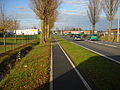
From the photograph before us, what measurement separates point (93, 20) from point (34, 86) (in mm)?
47578

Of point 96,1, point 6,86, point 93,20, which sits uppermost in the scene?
point 96,1

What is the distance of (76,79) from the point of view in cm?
709

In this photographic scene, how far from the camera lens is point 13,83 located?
6.70 metres

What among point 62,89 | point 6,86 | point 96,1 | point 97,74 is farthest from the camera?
point 96,1

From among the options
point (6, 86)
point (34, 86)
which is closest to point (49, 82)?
point (34, 86)

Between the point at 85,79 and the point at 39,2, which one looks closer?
the point at 85,79

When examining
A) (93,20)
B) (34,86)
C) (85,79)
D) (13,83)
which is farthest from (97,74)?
Answer: (93,20)

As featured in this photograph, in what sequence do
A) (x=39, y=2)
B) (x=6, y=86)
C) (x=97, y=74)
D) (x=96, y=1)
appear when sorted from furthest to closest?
(x=96, y=1) < (x=39, y=2) < (x=97, y=74) < (x=6, y=86)

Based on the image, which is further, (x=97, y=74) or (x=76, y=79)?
(x=97, y=74)

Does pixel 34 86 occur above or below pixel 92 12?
below

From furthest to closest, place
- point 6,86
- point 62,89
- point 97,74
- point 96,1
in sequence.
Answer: point 96,1 → point 97,74 → point 6,86 → point 62,89

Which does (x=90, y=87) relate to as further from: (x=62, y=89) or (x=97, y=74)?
(x=97, y=74)

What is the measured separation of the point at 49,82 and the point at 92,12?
155ft

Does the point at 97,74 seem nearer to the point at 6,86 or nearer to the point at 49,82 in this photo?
the point at 49,82
